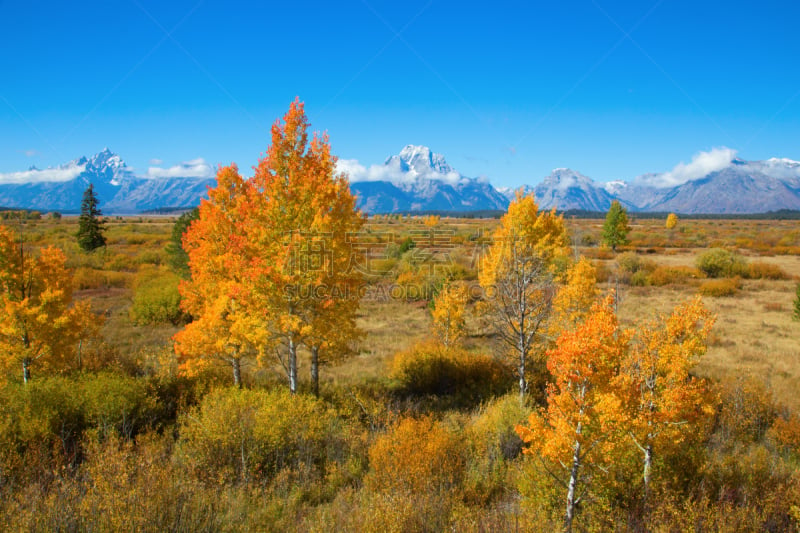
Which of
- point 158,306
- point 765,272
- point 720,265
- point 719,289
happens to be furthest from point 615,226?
point 158,306

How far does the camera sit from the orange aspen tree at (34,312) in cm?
1076

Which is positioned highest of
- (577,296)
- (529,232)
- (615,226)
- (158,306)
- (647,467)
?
(615,226)

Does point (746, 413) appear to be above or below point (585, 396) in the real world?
below

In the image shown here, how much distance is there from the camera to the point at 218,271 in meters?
12.1

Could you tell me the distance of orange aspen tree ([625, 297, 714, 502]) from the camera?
712 cm

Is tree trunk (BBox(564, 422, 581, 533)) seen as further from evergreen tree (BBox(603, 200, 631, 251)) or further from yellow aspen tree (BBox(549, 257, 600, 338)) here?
evergreen tree (BBox(603, 200, 631, 251))

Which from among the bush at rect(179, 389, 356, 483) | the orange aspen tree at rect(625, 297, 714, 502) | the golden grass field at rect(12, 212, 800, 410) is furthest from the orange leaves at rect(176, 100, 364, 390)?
the orange aspen tree at rect(625, 297, 714, 502)

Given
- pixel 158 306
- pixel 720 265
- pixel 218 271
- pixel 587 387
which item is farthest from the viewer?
pixel 720 265

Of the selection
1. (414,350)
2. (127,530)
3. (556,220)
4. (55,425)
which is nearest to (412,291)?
(556,220)

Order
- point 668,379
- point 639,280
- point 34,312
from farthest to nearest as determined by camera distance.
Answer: point 639,280, point 34,312, point 668,379

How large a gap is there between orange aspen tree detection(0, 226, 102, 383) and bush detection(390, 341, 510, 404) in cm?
1095

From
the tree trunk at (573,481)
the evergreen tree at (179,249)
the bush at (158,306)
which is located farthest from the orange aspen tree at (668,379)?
the evergreen tree at (179,249)

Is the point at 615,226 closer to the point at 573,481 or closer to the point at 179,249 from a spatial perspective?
the point at 179,249

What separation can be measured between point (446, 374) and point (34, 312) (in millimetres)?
13629
